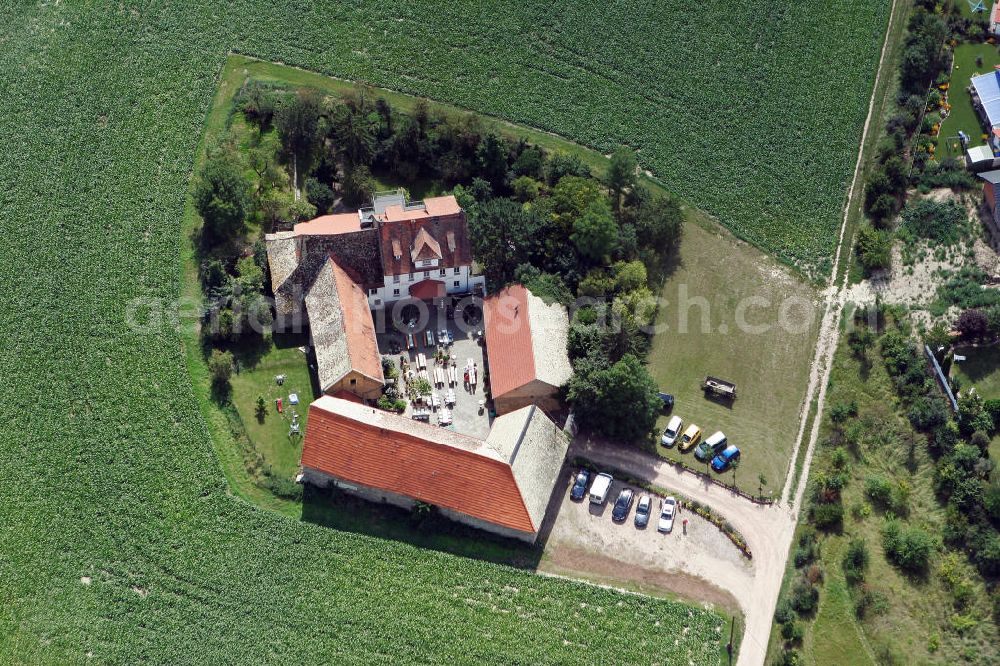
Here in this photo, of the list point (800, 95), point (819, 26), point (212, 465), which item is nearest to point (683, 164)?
point (800, 95)

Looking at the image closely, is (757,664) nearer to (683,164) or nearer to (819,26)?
(683,164)

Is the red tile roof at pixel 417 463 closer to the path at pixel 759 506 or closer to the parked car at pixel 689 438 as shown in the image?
the path at pixel 759 506

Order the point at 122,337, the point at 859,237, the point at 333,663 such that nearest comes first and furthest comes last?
the point at 333,663, the point at 122,337, the point at 859,237

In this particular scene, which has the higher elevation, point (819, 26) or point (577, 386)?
point (819, 26)

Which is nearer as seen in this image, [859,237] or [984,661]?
[984,661]

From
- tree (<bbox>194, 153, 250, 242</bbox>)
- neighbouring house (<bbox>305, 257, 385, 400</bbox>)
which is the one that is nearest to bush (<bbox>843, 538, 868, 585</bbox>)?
neighbouring house (<bbox>305, 257, 385, 400</bbox>)

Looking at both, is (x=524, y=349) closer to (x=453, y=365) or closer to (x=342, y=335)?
(x=453, y=365)

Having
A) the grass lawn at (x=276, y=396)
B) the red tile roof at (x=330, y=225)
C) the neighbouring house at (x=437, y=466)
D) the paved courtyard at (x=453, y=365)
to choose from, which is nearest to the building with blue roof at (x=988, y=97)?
the paved courtyard at (x=453, y=365)
